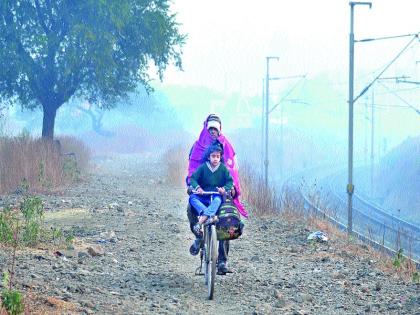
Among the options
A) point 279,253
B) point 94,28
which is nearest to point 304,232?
point 279,253

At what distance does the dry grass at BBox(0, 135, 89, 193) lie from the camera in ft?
76.6

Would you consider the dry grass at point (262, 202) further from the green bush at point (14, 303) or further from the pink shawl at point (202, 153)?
the green bush at point (14, 303)

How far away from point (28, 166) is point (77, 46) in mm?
6980

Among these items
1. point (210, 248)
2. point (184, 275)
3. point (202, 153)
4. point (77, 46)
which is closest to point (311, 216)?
point (184, 275)

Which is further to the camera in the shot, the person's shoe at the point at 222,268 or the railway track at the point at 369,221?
the railway track at the point at 369,221

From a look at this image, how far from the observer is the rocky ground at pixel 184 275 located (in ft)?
30.6

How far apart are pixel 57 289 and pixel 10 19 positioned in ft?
70.9

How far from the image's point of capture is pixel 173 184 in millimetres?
31703

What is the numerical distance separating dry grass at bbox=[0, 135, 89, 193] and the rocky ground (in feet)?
15.4

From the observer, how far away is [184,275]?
37.4 feet

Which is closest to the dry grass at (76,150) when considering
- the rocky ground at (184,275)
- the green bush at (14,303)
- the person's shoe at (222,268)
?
the rocky ground at (184,275)

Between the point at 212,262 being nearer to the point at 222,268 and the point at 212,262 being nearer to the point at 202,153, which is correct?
the point at 222,268

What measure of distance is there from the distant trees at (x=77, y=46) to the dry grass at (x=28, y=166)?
3.52 metres

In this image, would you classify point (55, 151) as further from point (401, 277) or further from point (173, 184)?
point (401, 277)
